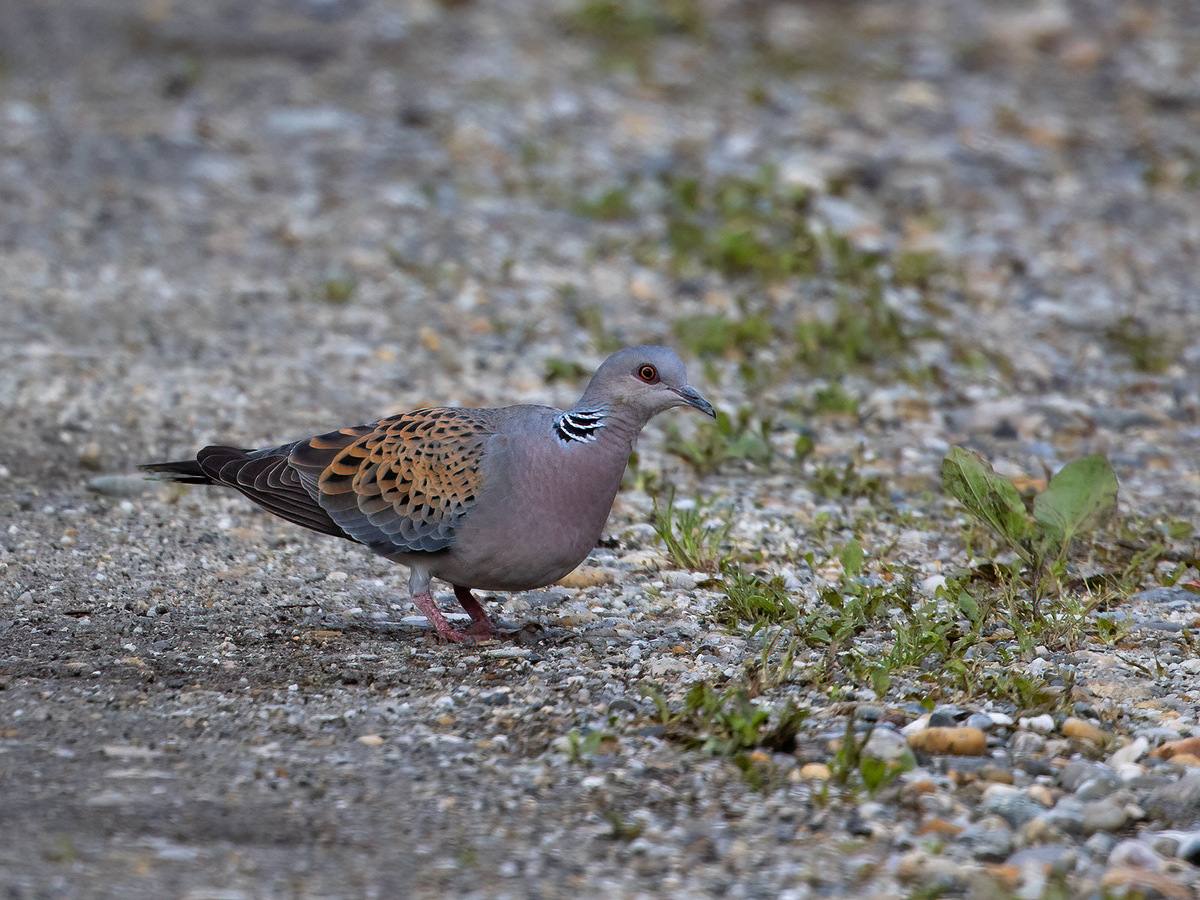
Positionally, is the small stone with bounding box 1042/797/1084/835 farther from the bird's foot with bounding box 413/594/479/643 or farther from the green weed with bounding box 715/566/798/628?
the bird's foot with bounding box 413/594/479/643

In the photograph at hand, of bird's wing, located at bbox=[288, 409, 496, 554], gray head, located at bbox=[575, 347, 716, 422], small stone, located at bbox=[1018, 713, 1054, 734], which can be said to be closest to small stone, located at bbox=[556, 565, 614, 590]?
bird's wing, located at bbox=[288, 409, 496, 554]

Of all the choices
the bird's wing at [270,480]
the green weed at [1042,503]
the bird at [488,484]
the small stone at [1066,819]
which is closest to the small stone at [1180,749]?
the small stone at [1066,819]

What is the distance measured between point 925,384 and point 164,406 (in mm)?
3568

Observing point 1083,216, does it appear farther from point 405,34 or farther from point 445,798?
point 445,798

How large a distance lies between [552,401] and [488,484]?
2466mm

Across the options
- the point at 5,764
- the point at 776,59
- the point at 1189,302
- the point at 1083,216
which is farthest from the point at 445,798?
the point at 776,59

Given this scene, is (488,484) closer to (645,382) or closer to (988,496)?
(645,382)

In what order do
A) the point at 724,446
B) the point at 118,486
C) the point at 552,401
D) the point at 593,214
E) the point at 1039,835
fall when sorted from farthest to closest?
the point at 593,214
the point at 552,401
the point at 724,446
the point at 118,486
the point at 1039,835

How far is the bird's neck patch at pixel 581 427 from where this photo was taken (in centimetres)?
449

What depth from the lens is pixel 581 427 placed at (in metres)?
4.50

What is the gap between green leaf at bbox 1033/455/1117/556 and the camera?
4.99 metres

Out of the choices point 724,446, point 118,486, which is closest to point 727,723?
point 724,446

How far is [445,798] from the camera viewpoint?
3.53 m

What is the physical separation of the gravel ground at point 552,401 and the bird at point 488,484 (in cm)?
29
